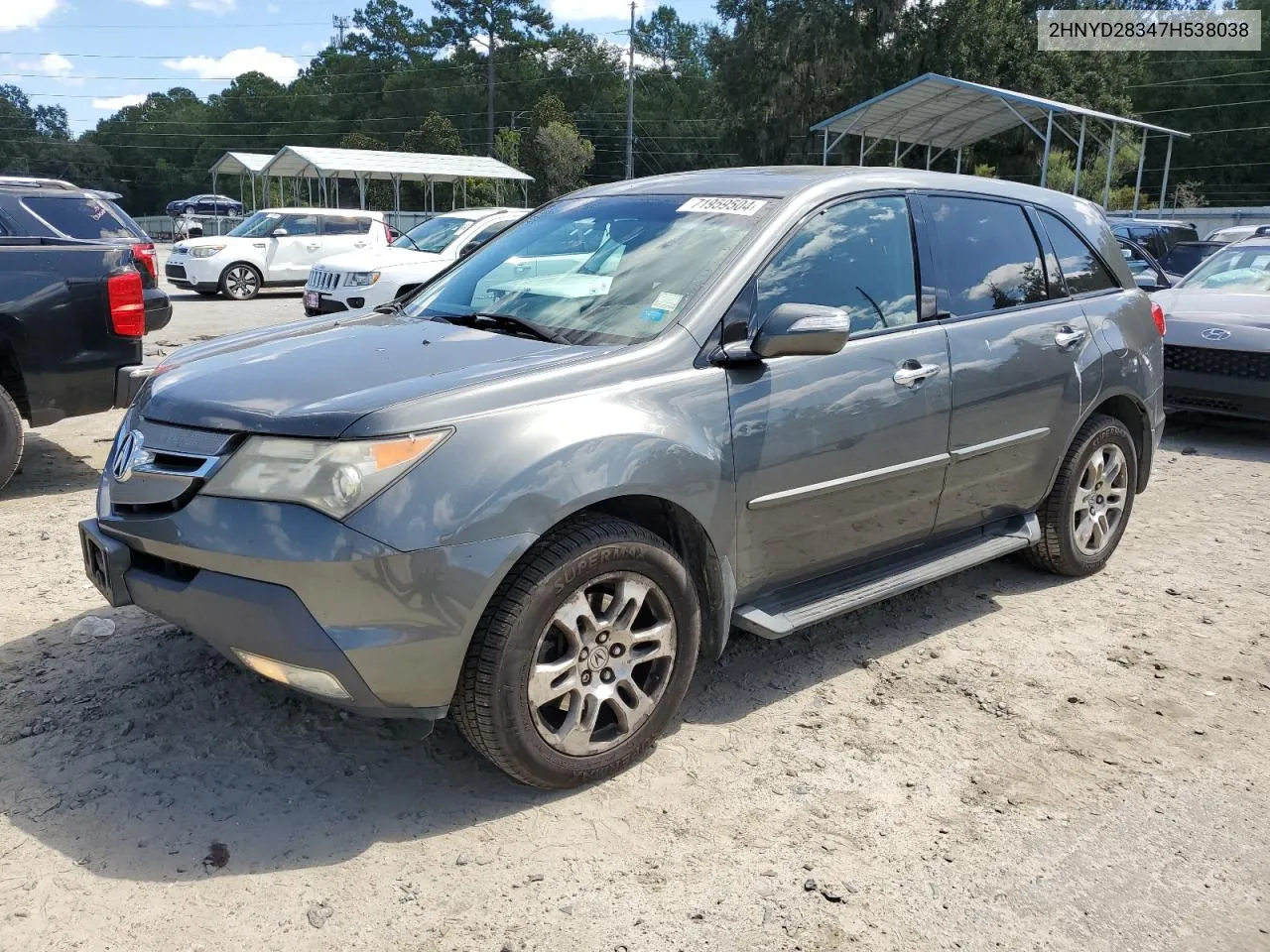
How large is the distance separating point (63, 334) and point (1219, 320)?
322 inches

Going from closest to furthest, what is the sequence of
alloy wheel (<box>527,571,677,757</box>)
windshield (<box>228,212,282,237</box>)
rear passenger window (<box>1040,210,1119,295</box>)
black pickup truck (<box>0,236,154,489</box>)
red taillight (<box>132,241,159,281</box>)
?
alloy wheel (<box>527,571,677,757</box>), rear passenger window (<box>1040,210,1119,295</box>), black pickup truck (<box>0,236,154,489</box>), red taillight (<box>132,241,159,281</box>), windshield (<box>228,212,282,237</box>)

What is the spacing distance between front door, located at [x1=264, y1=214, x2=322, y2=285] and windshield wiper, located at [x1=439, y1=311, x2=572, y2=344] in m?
16.9

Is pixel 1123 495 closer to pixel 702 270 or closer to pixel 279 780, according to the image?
pixel 702 270

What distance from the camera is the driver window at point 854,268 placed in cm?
355

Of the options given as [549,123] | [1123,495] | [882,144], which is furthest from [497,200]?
[1123,495]

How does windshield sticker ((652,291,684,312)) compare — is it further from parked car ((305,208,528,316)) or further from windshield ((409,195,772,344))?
parked car ((305,208,528,316))

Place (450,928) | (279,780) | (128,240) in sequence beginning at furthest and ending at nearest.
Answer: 1. (128,240)
2. (279,780)
3. (450,928)

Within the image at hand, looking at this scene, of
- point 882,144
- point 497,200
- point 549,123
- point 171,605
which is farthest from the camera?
point 549,123

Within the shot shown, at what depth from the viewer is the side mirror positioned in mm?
3182

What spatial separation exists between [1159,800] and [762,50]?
49.6m

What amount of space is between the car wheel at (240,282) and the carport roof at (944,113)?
13.8 m

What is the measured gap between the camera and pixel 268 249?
1925cm

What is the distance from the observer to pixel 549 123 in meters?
57.4

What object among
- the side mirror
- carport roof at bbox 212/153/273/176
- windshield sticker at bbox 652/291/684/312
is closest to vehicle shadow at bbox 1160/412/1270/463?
the side mirror
